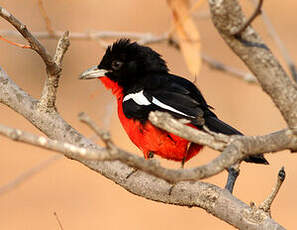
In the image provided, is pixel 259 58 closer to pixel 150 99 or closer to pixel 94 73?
pixel 150 99

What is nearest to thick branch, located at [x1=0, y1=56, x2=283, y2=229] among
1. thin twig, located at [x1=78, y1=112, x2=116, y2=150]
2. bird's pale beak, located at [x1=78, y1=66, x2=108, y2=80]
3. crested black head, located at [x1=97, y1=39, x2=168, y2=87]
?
thin twig, located at [x1=78, y1=112, x2=116, y2=150]

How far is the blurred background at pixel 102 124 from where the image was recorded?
7.88 meters

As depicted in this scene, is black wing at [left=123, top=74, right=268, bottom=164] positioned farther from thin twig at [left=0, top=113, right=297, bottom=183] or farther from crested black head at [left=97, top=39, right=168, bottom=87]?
thin twig at [left=0, top=113, right=297, bottom=183]

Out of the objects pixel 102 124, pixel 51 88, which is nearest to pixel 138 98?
pixel 51 88

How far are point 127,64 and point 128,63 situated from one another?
1 centimetres

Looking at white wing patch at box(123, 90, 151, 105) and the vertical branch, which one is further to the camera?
white wing patch at box(123, 90, 151, 105)

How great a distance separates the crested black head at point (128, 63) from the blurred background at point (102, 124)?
2271mm

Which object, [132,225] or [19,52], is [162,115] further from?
[19,52]

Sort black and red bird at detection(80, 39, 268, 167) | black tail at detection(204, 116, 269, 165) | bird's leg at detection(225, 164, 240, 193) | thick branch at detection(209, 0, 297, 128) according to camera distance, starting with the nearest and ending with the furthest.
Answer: thick branch at detection(209, 0, 297, 128) < bird's leg at detection(225, 164, 240, 193) < black tail at detection(204, 116, 269, 165) < black and red bird at detection(80, 39, 268, 167)

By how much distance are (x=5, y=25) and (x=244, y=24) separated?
800 centimetres

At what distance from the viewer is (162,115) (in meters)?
2.17

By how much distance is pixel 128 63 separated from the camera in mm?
4805

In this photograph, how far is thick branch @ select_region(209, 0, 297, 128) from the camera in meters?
2.26

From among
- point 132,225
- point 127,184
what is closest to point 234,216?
point 127,184
